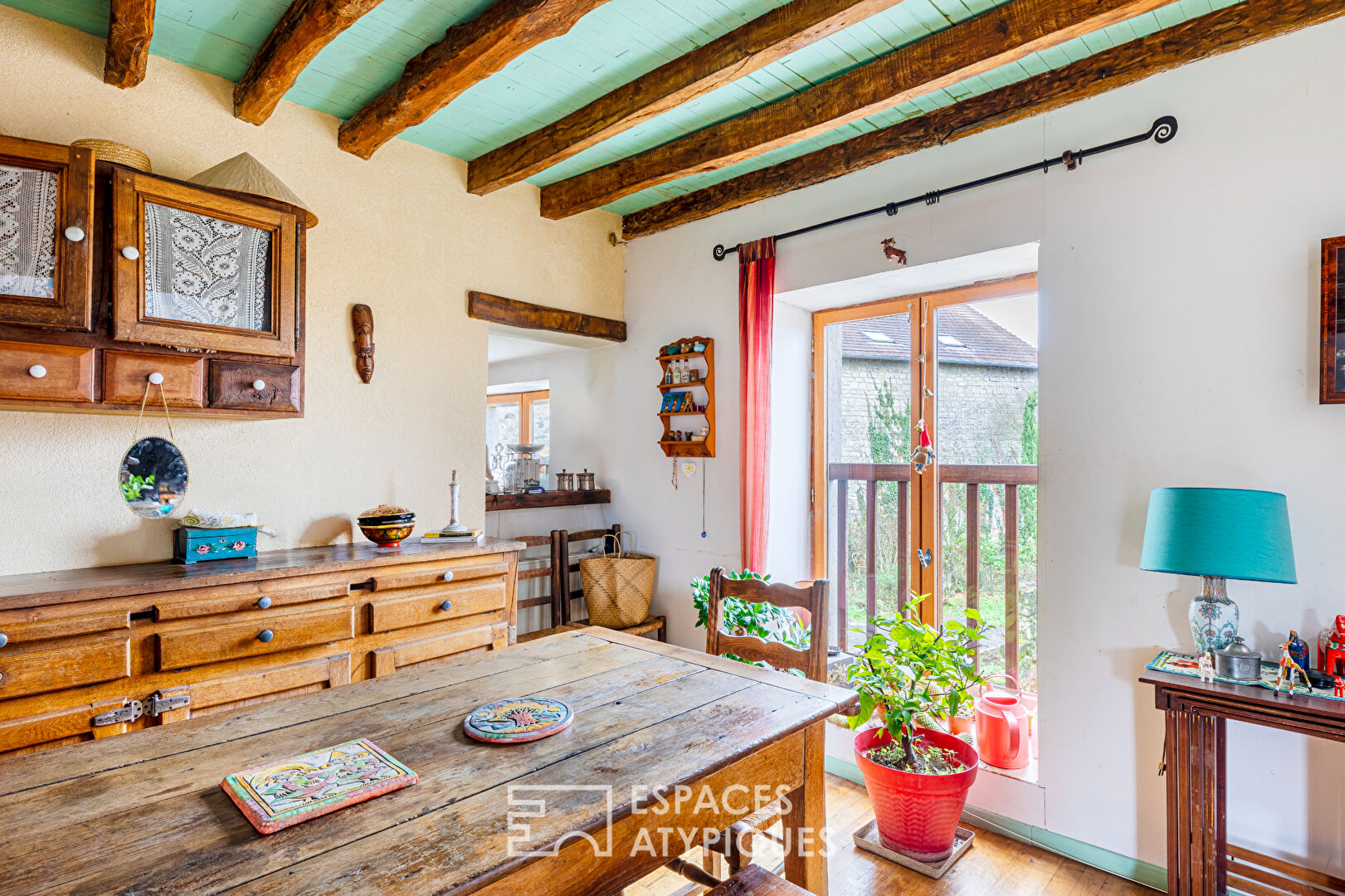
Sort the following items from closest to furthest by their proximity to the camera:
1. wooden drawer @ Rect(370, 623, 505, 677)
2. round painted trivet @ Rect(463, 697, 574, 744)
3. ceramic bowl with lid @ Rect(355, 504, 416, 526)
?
1. round painted trivet @ Rect(463, 697, 574, 744)
2. wooden drawer @ Rect(370, 623, 505, 677)
3. ceramic bowl with lid @ Rect(355, 504, 416, 526)

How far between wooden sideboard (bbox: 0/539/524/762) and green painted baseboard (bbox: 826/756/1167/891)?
2051 mm

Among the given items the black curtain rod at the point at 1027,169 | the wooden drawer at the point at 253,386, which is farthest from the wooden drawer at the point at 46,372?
the black curtain rod at the point at 1027,169

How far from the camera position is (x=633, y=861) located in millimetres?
1137

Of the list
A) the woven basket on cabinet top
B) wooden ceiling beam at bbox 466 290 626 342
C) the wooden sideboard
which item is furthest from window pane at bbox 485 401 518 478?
the woven basket on cabinet top

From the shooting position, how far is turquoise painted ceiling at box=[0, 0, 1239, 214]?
2189 millimetres

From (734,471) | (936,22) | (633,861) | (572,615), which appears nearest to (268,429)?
(572,615)

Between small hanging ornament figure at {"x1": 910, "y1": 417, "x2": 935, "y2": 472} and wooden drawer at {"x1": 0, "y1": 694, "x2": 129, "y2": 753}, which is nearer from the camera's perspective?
wooden drawer at {"x1": 0, "y1": 694, "x2": 129, "y2": 753}

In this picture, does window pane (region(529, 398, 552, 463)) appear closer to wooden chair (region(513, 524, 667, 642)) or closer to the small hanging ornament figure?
wooden chair (region(513, 524, 667, 642))

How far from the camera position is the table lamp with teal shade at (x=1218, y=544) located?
6.01ft

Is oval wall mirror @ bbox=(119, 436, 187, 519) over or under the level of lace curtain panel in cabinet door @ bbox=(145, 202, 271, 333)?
under

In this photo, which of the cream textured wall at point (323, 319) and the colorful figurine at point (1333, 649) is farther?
the cream textured wall at point (323, 319)

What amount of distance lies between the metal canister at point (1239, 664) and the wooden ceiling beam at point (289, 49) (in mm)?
3018

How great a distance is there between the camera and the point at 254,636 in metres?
2.20

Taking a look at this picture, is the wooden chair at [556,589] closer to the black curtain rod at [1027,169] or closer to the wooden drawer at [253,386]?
the wooden drawer at [253,386]
